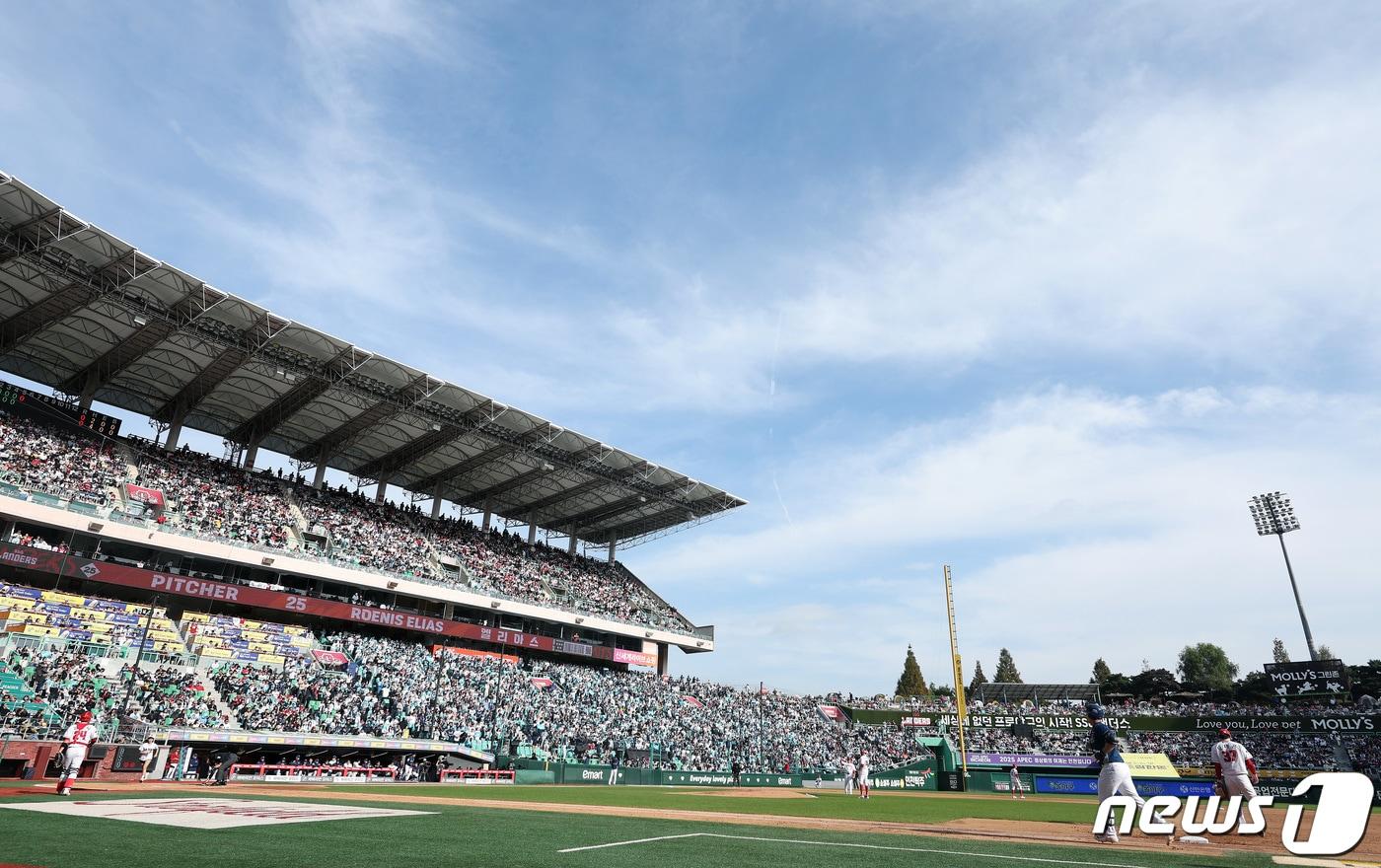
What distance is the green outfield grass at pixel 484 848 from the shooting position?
7168 mm

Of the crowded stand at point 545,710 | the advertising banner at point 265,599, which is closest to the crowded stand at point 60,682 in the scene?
the crowded stand at point 545,710

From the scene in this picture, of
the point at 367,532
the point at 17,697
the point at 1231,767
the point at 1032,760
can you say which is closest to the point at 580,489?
the point at 367,532

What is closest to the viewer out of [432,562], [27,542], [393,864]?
[393,864]

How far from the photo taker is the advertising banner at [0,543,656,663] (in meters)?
32.6

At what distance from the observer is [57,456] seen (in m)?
36.5

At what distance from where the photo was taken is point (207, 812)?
→ 1128 centimetres

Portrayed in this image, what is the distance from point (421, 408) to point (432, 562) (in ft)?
35.7

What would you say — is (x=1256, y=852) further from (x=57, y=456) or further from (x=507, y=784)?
(x=57, y=456)

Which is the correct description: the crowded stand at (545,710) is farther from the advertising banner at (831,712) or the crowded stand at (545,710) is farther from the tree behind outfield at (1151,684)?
the tree behind outfield at (1151,684)

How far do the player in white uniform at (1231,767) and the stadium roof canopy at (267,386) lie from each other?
38.0 meters

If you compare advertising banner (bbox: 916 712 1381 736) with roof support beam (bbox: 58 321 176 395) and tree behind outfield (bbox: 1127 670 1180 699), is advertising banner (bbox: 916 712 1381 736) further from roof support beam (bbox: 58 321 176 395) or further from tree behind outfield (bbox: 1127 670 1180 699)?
roof support beam (bbox: 58 321 176 395)

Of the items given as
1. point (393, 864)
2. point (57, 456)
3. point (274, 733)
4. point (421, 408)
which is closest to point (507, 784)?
point (274, 733)

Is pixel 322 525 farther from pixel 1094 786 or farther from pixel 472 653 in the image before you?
pixel 1094 786

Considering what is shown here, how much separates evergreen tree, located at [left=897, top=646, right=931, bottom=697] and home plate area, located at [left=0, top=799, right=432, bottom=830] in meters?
113
